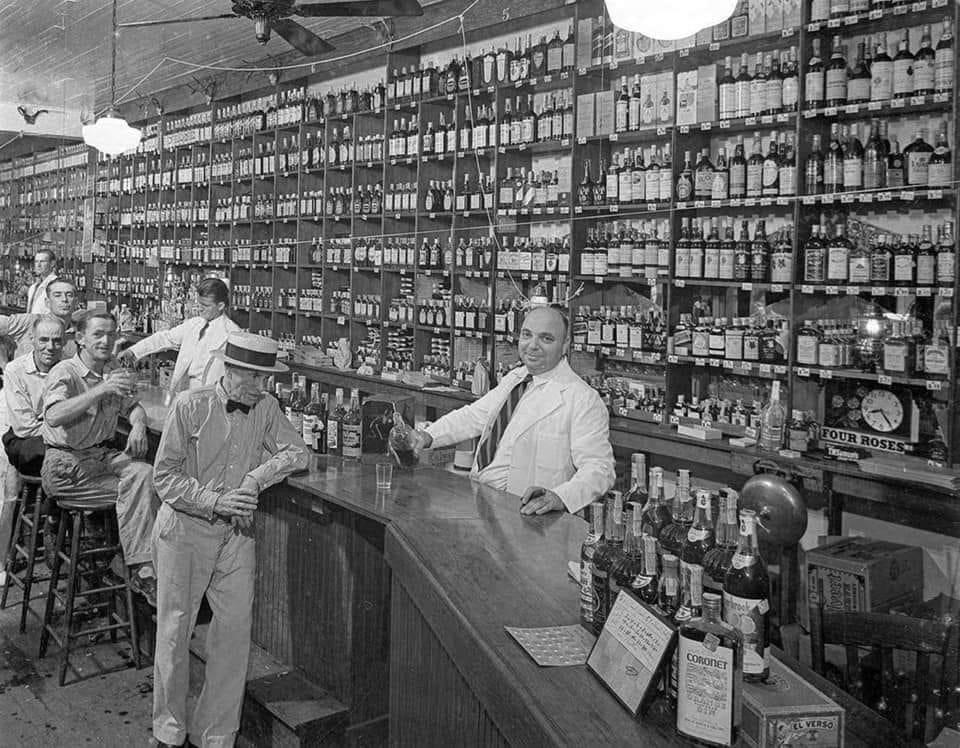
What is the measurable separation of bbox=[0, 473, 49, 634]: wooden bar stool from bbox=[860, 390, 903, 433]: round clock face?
13.1 ft

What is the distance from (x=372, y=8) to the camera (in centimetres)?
446

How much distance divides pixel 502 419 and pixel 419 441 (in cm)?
35

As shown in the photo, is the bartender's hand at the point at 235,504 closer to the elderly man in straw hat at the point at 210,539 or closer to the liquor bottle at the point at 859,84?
the elderly man in straw hat at the point at 210,539

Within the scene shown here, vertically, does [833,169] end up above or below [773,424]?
above

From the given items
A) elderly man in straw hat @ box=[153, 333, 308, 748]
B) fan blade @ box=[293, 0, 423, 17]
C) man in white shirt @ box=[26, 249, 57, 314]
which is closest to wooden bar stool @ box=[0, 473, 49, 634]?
elderly man in straw hat @ box=[153, 333, 308, 748]

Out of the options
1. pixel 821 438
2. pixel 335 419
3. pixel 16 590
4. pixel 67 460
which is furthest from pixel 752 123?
pixel 16 590

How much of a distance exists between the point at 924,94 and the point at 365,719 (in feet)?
11.6

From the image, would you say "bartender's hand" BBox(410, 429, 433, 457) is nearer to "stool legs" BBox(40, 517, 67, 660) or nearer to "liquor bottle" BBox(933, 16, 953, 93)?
"stool legs" BBox(40, 517, 67, 660)

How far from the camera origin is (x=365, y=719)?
3.10 meters

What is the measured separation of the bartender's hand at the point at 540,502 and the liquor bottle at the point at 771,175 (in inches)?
97.9

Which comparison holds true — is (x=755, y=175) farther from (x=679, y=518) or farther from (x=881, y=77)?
(x=679, y=518)

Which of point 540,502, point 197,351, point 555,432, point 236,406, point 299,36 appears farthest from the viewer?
point 197,351

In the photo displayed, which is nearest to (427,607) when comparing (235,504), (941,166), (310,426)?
(235,504)

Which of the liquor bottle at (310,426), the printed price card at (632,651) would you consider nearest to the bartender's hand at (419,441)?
the liquor bottle at (310,426)
